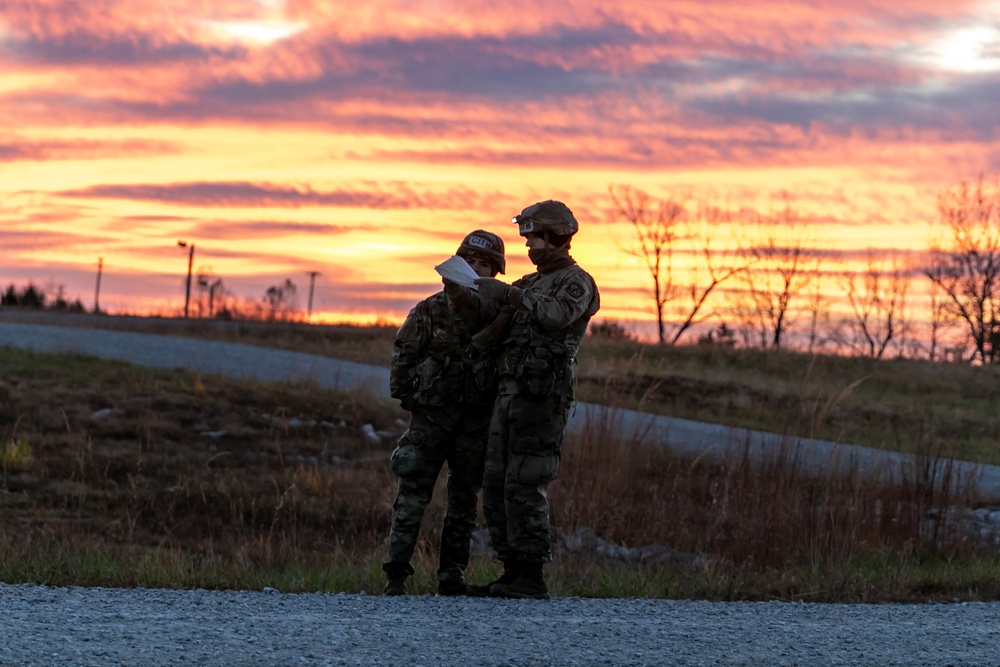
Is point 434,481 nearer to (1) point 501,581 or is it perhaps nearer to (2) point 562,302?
(1) point 501,581

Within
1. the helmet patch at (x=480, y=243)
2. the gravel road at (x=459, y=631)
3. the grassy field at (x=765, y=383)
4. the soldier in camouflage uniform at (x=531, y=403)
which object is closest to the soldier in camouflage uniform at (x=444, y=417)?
the helmet patch at (x=480, y=243)

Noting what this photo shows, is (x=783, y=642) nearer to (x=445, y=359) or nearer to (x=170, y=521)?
(x=445, y=359)

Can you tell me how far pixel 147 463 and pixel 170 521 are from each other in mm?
1950

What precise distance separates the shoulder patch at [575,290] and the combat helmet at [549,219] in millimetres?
382

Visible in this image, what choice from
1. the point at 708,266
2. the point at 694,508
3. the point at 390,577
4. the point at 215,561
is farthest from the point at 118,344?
the point at 708,266

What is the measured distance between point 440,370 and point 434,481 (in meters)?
0.63

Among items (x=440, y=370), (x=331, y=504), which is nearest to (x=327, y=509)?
(x=331, y=504)

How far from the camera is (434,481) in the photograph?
6707 millimetres

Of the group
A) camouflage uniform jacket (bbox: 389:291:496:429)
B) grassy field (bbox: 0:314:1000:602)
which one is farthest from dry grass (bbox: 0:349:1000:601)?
camouflage uniform jacket (bbox: 389:291:496:429)

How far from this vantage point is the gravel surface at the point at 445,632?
4812 mm

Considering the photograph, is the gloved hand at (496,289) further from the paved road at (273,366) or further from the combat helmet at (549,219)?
A: the paved road at (273,366)

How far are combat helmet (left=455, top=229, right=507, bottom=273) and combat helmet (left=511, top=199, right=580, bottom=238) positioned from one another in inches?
6.8

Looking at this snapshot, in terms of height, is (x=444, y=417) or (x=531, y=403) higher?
(x=531, y=403)

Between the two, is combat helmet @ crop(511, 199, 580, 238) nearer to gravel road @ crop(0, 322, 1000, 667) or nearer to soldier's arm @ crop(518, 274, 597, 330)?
soldier's arm @ crop(518, 274, 597, 330)
